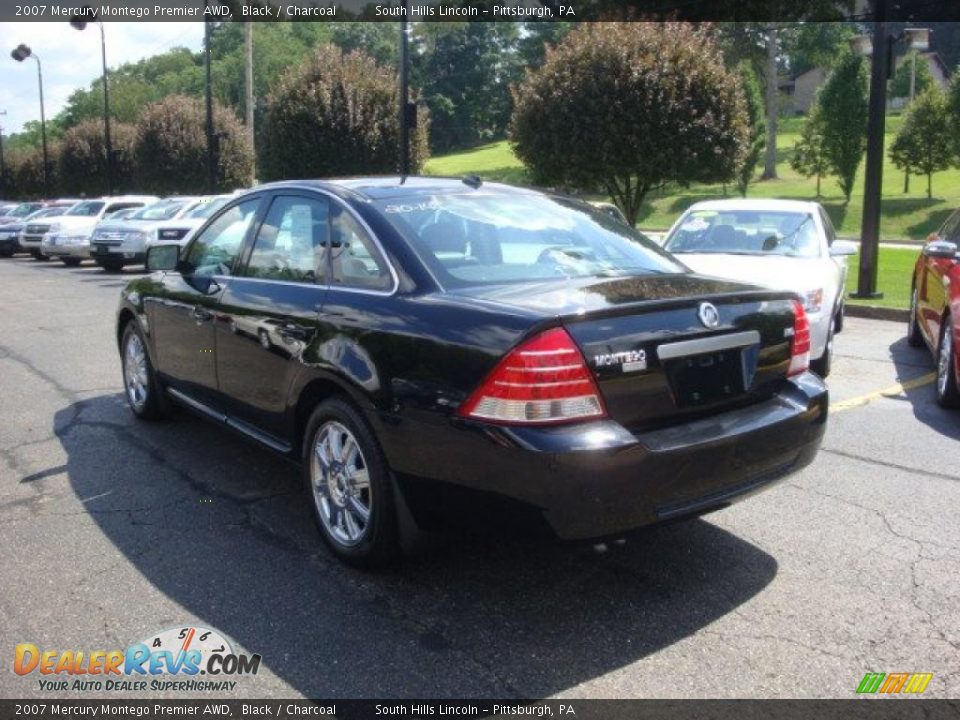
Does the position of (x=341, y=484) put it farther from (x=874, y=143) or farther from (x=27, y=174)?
(x=27, y=174)

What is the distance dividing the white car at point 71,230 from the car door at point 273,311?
18.9 metres

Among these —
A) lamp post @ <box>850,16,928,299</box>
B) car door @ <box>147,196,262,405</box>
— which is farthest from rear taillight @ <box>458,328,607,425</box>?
lamp post @ <box>850,16,928,299</box>

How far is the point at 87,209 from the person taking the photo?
24.5 meters

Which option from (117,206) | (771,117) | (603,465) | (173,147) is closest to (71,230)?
(117,206)

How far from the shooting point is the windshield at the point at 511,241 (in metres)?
3.88

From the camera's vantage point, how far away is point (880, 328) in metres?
11.1

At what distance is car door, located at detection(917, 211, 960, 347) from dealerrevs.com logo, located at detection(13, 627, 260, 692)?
598 centimetres

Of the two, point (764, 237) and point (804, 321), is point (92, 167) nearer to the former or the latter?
point (764, 237)

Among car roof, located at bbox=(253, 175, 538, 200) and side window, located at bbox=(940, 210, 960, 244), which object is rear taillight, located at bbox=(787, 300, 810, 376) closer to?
car roof, located at bbox=(253, 175, 538, 200)

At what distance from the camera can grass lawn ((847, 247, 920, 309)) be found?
1267cm

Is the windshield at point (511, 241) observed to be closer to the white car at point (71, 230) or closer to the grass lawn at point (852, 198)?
the white car at point (71, 230)

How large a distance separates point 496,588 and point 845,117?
40074 millimetres

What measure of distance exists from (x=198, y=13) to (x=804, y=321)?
2688 cm

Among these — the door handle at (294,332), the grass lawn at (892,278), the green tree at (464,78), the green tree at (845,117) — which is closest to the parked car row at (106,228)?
the grass lawn at (892,278)
